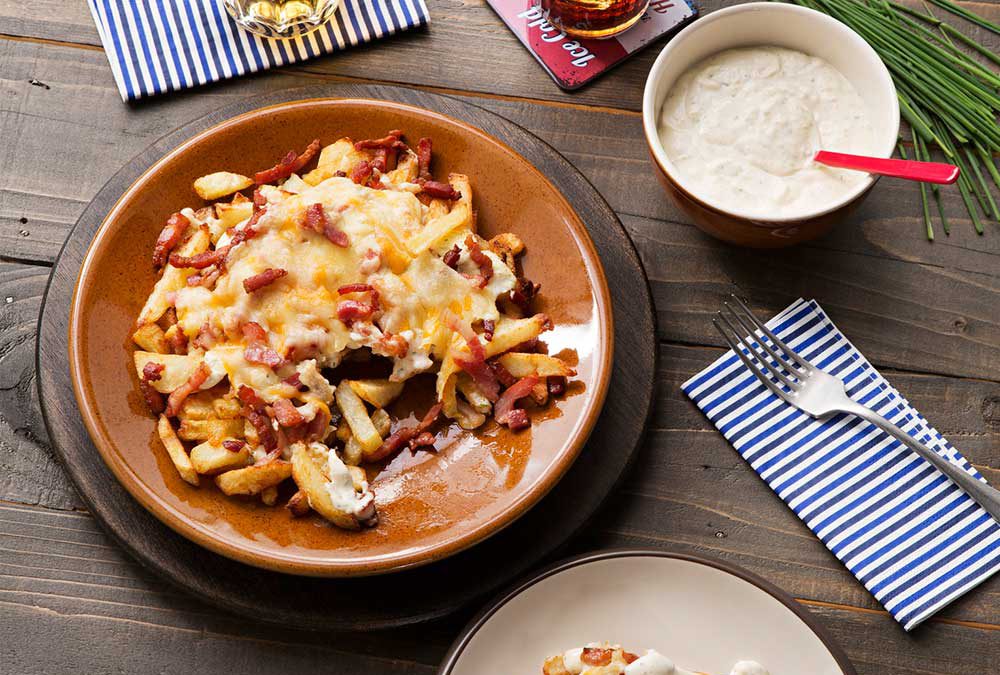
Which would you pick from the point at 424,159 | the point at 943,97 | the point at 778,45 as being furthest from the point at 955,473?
the point at 424,159

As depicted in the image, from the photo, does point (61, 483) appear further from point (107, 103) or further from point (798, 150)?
point (798, 150)

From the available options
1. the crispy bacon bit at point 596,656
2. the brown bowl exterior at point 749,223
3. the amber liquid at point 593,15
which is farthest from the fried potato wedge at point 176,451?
the amber liquid at point 593,15

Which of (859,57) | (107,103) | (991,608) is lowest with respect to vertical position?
(991,608)

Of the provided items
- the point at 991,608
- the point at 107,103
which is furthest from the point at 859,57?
the point at 107,103

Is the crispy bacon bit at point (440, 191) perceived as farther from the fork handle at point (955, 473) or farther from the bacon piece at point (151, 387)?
the fork handle at point (955, 473)

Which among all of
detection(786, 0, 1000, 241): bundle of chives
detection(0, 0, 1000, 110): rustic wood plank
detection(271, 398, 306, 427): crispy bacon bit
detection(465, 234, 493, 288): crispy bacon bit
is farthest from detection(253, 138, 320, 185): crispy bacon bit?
detection(786, 0, 1000, 241): bundle of chives

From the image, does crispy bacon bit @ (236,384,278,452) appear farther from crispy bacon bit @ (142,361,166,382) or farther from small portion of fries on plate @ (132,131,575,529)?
crispy bacon bit @ (142,361,166,382)

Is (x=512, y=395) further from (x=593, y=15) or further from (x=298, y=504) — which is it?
(x=593, y=15)
